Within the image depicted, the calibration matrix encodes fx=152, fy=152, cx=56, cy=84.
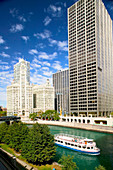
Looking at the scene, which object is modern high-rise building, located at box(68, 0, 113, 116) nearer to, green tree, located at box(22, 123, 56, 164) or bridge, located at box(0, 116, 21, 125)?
bridge, located at box(0, 116, 21, 125)

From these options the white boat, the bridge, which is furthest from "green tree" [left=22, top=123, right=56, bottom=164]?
the bridge

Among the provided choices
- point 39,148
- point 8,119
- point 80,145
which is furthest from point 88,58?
point 39,148

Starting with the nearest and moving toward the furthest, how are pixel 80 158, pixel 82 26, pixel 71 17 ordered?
pixel 80 158, pixel 82 26, pixel 71 17

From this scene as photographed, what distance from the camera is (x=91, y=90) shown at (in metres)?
165

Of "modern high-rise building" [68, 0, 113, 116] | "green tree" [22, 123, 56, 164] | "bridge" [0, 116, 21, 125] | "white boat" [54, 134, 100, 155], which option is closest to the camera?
"green tree" [22, 123, 56, 164]

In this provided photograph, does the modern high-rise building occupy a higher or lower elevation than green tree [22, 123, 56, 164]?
higher

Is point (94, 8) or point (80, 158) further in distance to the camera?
point (94, 8)

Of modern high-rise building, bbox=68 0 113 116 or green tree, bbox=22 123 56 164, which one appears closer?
green tree, bbox=22 123 56 164

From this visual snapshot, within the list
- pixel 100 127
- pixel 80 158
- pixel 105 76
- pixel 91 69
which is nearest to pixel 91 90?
pixel 91 69

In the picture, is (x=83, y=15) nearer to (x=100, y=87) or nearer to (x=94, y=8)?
(x=94, y=8)

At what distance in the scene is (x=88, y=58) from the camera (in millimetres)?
174375

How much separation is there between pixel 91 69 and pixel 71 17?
78.3 m

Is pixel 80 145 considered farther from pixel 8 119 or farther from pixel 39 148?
pixel 8 119

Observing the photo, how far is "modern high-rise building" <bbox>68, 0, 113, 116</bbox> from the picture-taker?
165 m
